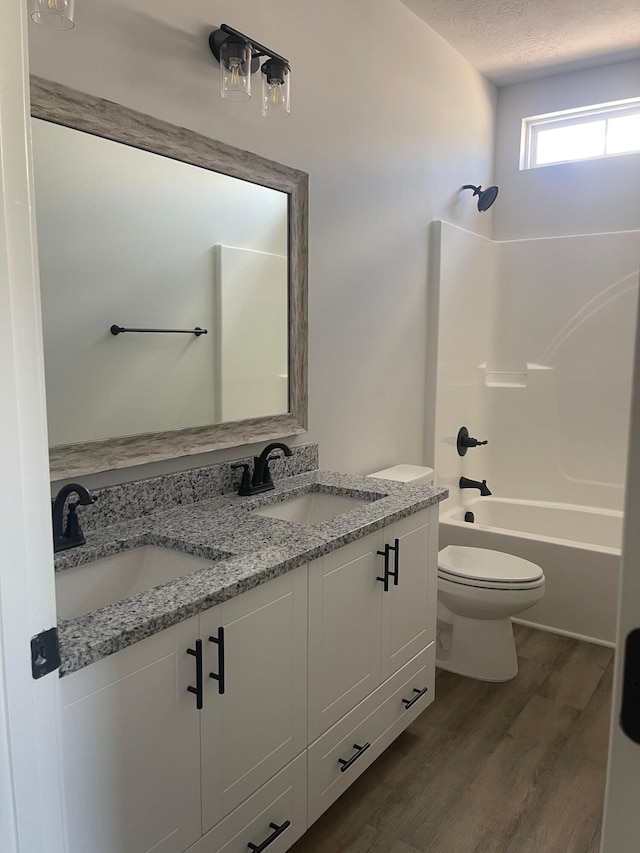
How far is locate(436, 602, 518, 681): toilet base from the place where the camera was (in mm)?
2721

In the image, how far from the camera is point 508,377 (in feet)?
13.3

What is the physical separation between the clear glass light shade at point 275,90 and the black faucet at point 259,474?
3.51ft

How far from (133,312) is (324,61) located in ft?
4.36

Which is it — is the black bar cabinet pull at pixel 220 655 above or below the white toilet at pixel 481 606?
above

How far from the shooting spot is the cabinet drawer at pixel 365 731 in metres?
1.79

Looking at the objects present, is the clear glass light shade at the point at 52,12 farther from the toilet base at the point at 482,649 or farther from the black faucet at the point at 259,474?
the toilet base at the point at 482,649

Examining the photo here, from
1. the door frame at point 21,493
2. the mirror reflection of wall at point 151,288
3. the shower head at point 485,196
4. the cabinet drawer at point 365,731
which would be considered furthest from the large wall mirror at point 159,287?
the shower head at point 485,196

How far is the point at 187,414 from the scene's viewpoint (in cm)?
201

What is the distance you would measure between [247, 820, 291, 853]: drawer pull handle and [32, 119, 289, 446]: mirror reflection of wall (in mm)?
1075

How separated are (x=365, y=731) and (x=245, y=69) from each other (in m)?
2.02

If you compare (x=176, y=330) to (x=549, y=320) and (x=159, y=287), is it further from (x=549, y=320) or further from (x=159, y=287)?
(x=549, y=320)

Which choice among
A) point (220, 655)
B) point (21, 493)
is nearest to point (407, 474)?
point (220, 655)

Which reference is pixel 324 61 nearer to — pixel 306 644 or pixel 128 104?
pixel 128 104

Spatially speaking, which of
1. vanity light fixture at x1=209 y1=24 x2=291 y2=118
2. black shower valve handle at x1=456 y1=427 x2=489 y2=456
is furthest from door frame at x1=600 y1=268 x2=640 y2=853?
black shower valve handle at x1=456 y1=427 x2=489 y2=456
